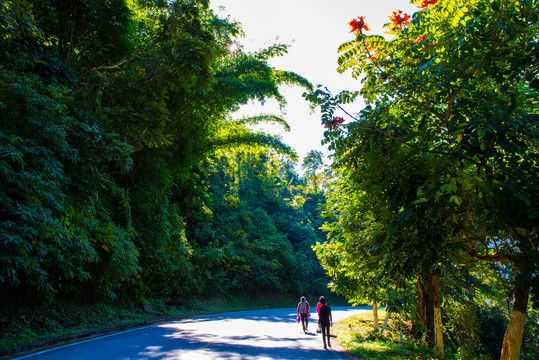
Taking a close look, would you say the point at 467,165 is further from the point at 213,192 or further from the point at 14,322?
the point at 213,192

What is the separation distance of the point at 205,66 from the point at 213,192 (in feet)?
67.7

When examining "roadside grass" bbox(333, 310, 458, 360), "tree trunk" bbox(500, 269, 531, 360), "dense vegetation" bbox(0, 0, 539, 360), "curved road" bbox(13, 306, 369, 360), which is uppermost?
"dense vegetation" bbox(0, 0, 539, 360)

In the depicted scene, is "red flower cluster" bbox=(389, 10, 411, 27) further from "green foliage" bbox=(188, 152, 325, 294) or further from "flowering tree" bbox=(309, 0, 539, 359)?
"green foliage" bbox=(188, 152, 325, 294)

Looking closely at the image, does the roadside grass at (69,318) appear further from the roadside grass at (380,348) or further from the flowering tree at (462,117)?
the flowering tree at (462,117)

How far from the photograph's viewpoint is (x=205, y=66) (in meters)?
9.19

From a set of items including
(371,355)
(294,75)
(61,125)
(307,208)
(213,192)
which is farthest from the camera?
(307,208)

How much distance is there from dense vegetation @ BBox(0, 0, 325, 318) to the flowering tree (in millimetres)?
5248

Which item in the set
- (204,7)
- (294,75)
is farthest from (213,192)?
(204,7)

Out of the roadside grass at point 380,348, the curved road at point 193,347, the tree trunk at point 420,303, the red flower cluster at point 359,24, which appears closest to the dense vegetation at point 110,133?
the curved road at point 193,347

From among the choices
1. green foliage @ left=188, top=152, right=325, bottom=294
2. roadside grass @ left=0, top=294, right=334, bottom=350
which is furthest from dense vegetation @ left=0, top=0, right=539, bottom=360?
green foliage @ left=188, top=152, right=325, bottom=294

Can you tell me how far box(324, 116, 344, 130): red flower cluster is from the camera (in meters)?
5.00

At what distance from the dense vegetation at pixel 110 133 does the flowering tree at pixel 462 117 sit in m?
5.25

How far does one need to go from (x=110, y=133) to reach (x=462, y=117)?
22.8 ft

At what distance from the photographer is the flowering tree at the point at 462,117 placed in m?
3.57
